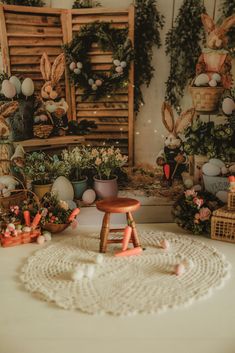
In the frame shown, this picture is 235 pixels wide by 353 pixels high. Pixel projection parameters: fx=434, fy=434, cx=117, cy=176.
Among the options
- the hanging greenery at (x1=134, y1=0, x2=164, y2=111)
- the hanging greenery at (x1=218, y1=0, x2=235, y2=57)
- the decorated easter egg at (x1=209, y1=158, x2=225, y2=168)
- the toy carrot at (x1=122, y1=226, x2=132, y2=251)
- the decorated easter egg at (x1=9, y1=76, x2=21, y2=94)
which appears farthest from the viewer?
the hanging greenery at (x1=134, y1=0, x2=164, y2=111)

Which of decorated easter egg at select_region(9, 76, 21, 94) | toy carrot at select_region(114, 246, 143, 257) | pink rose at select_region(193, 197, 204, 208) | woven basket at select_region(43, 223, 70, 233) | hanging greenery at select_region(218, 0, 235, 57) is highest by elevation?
hanging greenery at select_region(218, 0, 235, 57)

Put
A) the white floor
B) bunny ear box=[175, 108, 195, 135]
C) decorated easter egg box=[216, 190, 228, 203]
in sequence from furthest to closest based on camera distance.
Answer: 1. bunny ear box=[175, 108, 195, 135]
2. decorated easter egg box=[216, 190, 228, 203]
3. the white floor

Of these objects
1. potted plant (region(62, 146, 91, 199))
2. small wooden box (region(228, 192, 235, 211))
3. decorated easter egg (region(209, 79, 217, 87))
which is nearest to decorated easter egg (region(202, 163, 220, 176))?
small wooden box (region(228, 192, 235, 211))

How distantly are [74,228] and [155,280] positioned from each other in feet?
2.77

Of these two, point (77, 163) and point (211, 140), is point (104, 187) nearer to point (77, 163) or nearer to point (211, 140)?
point (77, 163)

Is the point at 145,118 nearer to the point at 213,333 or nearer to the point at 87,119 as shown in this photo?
the point at 87,119

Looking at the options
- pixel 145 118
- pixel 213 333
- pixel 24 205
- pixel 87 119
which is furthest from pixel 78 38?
pixel 213 333

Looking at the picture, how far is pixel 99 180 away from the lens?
3.17 meters

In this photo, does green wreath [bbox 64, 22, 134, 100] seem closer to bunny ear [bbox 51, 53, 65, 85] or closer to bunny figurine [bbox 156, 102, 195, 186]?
bunny ear [bbox 51, 53, 65, 85]

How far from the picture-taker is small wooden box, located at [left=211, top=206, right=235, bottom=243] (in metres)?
2.36

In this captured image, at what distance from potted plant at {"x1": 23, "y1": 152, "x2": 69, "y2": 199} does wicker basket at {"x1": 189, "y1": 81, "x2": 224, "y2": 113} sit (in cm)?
103

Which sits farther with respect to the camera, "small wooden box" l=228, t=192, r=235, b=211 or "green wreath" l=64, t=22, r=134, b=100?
"green wreath" l=64, t=22, r=134, b=100

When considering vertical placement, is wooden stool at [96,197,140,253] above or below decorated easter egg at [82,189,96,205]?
above

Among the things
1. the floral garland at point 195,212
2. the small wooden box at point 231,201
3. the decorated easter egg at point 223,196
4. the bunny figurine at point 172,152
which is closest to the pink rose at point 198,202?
the floral garland at point 195,212
